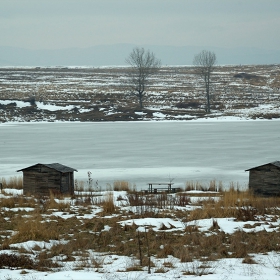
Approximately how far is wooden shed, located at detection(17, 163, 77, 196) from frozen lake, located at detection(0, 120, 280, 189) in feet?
10.1

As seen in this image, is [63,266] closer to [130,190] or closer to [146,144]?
[130,190]

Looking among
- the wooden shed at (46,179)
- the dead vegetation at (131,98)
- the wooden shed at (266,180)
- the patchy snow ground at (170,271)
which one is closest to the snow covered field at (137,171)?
the patchy snow ground at (170,271)

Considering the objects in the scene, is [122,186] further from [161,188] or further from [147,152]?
[147,152]

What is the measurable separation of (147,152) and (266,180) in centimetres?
1496

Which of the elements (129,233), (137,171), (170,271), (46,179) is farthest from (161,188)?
(170,271)

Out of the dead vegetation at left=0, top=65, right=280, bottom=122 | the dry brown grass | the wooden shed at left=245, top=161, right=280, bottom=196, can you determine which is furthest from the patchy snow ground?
the dead vegetation at left=0, top=65, right=280, bottom=122

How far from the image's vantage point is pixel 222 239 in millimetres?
11383

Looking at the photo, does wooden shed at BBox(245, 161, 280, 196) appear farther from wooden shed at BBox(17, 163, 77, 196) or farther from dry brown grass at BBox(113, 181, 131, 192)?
wooden shed at BBox(17, 163, 77, 196)

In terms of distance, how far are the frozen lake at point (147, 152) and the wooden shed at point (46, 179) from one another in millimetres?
3066

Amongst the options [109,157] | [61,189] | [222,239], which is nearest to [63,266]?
[222,239]

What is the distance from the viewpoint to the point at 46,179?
66.7 ft

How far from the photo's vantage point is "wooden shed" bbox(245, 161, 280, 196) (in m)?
19.7

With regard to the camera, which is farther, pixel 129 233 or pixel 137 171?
pixel 137 171

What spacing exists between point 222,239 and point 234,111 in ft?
204
